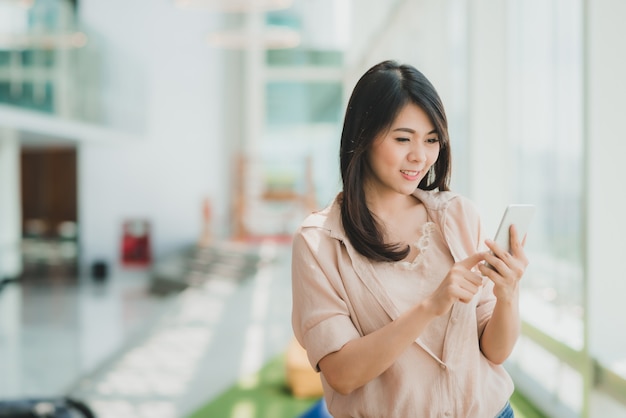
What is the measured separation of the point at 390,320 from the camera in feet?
4.86

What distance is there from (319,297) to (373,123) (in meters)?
0.38

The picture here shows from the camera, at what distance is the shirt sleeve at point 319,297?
1.48 meters

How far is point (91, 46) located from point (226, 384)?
10053 millimetres

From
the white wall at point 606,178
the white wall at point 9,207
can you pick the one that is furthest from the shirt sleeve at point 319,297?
the white wall at point 9,207

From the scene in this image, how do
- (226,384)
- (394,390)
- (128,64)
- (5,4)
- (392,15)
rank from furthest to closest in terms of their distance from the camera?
(128,64)
(5,4)
(392,15)
(226,384)
(394,390)

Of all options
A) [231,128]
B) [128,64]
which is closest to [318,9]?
[231,128]

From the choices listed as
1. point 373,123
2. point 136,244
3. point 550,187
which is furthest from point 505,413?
point 136,244

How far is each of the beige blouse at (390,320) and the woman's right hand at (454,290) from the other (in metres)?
0.12

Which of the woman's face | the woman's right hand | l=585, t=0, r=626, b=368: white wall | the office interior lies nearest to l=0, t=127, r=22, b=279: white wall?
the office interior

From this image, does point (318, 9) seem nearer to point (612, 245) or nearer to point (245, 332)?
point (245, 332)

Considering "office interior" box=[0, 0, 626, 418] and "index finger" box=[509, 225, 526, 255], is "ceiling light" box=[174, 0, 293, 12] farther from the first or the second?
"index finger" box=[509, 225, 526, 255]

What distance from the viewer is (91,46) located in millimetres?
14273

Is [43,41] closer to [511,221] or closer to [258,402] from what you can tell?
[258,402]

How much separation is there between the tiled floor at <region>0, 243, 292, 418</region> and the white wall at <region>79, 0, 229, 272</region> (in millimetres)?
4335
